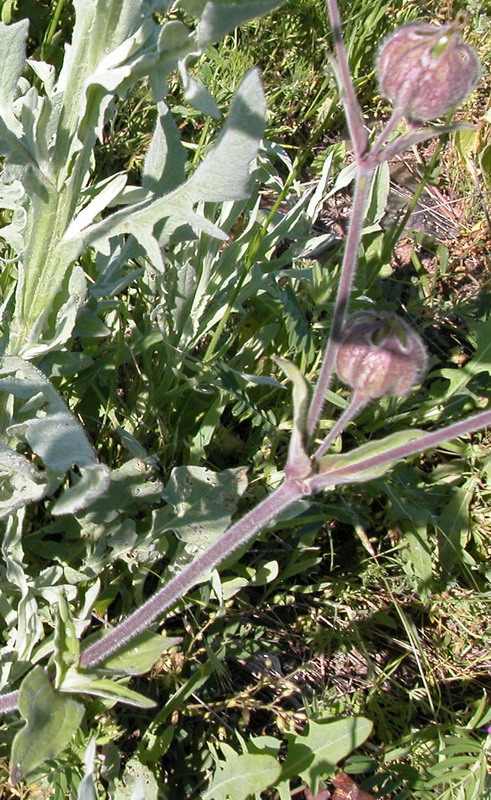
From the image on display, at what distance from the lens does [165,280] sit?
8.17 ft

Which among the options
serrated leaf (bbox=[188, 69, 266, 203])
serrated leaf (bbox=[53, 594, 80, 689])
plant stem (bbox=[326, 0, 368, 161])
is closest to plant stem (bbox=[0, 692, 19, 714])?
serrated leaf (bbox=[53, 594, 80, 689])

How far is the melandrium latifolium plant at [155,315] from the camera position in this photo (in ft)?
5.13

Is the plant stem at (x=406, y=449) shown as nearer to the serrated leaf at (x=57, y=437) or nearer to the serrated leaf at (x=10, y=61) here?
the serrated leaf at (x=57, y=437)

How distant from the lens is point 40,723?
1.69m

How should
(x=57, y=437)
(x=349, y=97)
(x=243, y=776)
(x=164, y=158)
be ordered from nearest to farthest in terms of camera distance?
(x=349, y=97) → (x=57, y=437) → (x=164, y=158) → (x=243, y=776)

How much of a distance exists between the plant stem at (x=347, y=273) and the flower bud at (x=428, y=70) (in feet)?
0.50

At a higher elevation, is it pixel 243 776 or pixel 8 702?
pixel 8 702

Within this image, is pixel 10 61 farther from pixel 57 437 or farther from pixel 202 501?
pixel 202 501

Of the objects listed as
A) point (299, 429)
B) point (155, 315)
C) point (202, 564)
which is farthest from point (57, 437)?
point (155, 315)

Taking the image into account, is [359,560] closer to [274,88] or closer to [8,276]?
[8,276]

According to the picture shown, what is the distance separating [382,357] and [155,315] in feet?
3.75

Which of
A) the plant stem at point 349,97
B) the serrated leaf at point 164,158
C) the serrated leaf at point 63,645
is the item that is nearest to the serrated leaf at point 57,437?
the serrated leaf at point 63,645

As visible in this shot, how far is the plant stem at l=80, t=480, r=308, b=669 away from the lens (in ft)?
5.32

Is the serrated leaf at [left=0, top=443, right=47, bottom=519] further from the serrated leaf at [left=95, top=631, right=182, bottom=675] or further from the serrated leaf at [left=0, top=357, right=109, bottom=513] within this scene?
the serrated leaf at [left=95, top=631, right=182, bottom=675]
